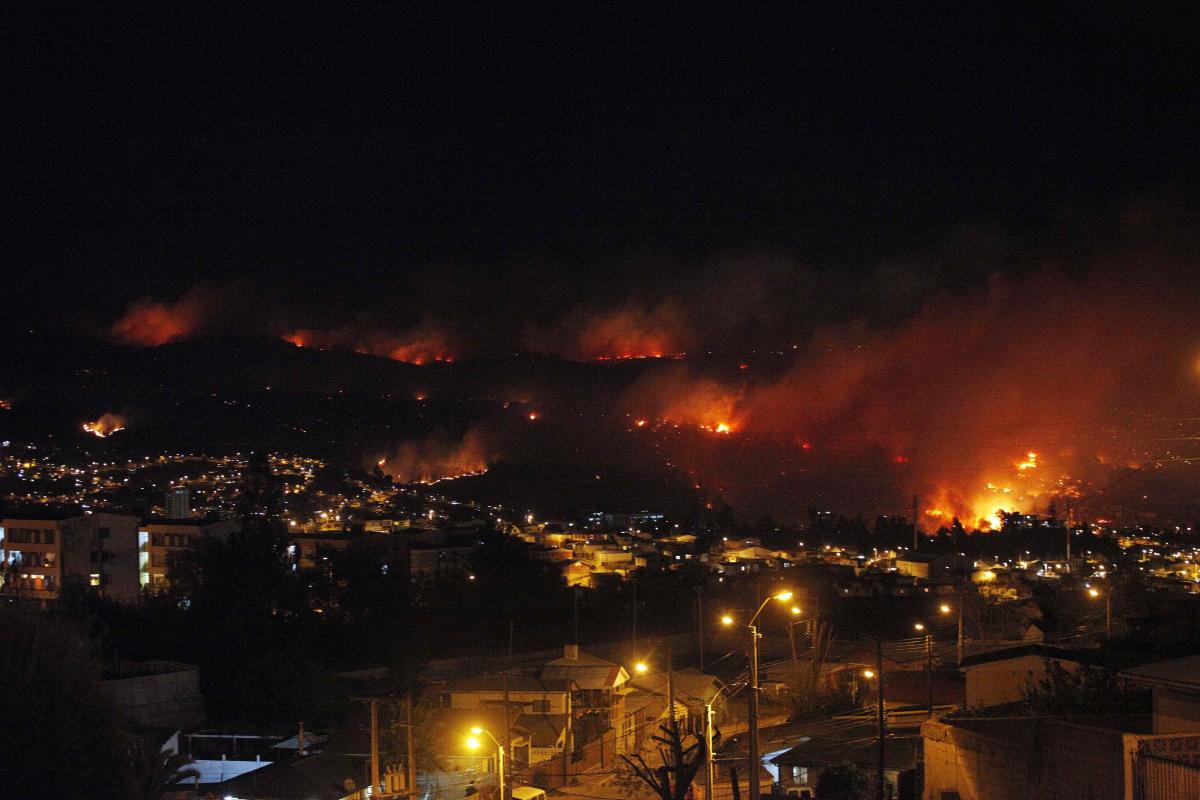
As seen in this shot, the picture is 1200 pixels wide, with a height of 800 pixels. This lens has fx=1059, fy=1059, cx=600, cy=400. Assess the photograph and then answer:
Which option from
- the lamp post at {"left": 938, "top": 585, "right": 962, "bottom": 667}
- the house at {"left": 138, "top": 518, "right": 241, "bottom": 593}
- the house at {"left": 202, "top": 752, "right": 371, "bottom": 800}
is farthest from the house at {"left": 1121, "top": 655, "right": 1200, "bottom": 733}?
the house at {"left": 138, "top": 518, "right": 241, "bottom": 593}

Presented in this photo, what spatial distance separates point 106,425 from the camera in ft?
225

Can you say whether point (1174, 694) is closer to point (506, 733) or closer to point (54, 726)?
point (506, 733)

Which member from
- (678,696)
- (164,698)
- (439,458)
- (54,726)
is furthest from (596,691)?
(439,458)

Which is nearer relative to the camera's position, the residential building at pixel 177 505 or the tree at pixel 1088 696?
the tree at pixel 1088 696

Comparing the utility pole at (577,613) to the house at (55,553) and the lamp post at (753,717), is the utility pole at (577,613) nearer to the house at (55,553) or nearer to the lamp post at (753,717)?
the house at (55,553)

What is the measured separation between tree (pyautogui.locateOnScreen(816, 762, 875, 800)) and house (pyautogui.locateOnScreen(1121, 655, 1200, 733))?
4168 millimetres

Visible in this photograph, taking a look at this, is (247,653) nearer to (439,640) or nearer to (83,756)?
(439,640)

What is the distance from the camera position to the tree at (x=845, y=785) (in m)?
12.3

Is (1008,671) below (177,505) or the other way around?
below

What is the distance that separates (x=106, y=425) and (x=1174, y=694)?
6996cm

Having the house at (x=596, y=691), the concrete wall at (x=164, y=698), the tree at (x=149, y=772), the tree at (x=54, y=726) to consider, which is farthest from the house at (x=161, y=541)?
the tree at (x=54, y=726)

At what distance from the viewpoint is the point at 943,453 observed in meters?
48.1

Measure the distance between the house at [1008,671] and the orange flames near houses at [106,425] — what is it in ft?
200

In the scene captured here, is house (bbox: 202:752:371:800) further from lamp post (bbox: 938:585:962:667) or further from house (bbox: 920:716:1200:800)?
lamp post (bbox: 938:585:962:667)
